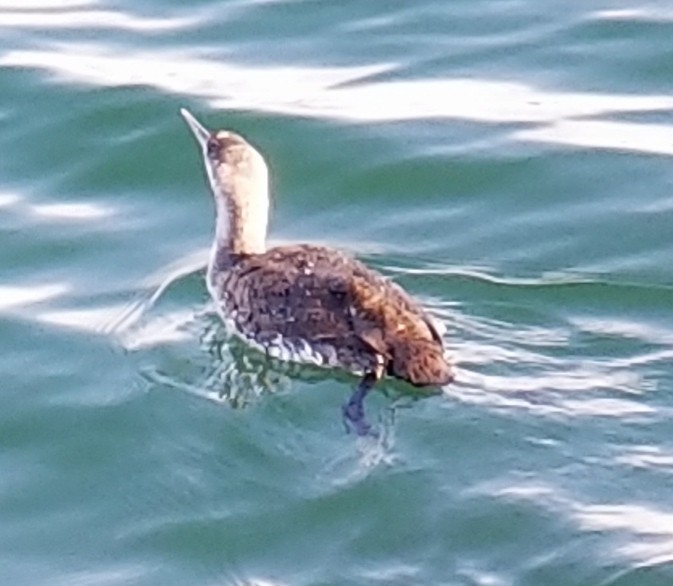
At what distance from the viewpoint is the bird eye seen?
1134 cm

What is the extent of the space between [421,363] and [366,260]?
4.62ft

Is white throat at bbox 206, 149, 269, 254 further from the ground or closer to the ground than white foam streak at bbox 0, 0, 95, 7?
closer to the ground

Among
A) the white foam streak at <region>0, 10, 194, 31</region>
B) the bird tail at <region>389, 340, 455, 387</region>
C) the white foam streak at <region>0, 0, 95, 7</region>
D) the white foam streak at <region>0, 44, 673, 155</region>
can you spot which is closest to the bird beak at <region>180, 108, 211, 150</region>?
the white foam streak at <region>0, 44, 673, 155</region>

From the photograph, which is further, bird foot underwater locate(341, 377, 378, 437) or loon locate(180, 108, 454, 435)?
loon locate(180, 108, 454, 435)

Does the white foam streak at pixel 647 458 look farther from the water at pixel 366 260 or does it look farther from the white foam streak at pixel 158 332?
the white foam streak at pixel 158 332

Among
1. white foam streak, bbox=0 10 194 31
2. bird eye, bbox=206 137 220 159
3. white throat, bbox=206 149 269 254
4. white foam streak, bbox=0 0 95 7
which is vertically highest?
white foam streak, bbox=0 0 95 7

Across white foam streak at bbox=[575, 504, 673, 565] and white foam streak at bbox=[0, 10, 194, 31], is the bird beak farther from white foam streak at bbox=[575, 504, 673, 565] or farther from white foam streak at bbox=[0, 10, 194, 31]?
white foam streak at bbox=[575, 504, 673, 565]

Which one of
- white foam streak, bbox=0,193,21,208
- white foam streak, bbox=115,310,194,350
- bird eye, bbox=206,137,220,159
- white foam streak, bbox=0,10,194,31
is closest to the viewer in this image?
white foam streak, bbox=115,310,194,350

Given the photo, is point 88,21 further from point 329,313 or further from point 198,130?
point 329,313

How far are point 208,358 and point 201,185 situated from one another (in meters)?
1.89

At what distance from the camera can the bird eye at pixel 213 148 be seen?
→ 1134 centimetres

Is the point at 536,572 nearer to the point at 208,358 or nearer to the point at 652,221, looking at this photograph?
the point at 208,358

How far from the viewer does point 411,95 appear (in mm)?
12977

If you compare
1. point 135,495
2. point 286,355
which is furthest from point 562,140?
point 135,495
